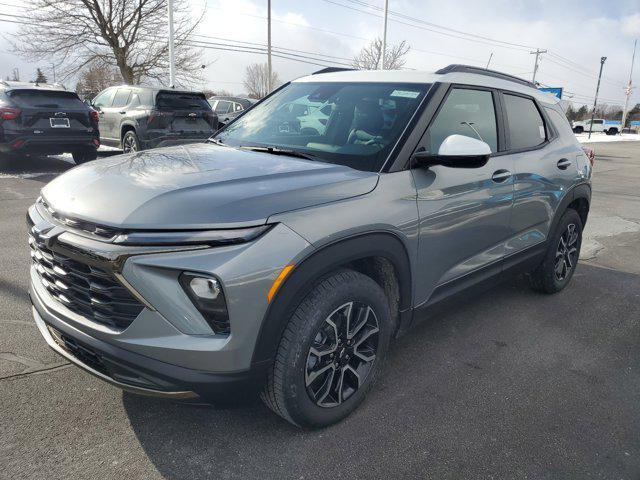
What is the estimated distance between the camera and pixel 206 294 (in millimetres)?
1907

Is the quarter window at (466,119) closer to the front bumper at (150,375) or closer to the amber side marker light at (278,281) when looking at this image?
the amber side marker light at (278,281)

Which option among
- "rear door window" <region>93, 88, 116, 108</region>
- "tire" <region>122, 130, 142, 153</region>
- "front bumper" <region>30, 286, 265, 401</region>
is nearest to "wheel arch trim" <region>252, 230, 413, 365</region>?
"front bumper" <region>30, 286, 265, 401</region>

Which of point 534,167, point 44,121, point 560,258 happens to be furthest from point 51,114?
point 560,258

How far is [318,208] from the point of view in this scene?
2.21 meters

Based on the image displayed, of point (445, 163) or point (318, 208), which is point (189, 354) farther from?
point (445, 163)

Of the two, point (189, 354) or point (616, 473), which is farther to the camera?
point (616, 473)

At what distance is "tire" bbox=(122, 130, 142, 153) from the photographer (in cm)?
1139

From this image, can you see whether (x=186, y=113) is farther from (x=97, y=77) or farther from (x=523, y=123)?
(x=97, y=77)

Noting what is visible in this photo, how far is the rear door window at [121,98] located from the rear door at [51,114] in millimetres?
1606

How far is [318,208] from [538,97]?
2.80m

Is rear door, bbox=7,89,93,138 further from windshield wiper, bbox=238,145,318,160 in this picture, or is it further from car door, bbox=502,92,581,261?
car door, bbox=502,92,581,261

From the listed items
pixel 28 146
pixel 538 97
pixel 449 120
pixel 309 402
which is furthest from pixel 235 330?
pixel 28 146

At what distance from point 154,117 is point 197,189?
9743mm

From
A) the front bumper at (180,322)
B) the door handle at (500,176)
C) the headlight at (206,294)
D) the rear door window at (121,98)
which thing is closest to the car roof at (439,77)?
the door handle at (500,176)
